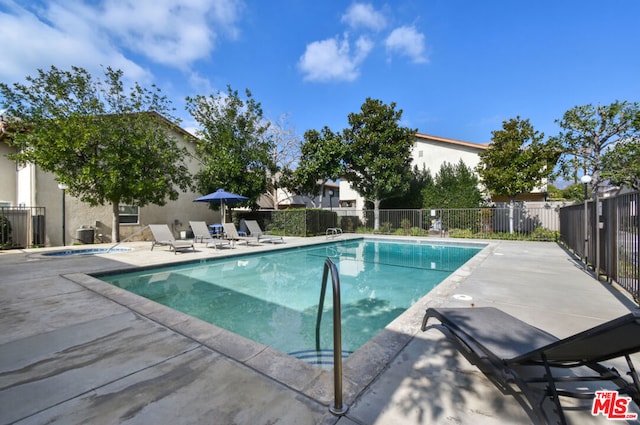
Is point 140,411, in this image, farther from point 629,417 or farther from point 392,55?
point 392,55

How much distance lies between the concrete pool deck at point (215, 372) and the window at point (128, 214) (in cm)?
1192

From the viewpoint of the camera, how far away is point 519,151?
14.9m

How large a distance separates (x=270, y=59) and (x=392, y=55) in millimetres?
7145

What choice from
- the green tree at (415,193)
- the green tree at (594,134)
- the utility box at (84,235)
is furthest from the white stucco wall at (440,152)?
the utility box at (84,235)

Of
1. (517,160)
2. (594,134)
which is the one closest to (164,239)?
(517,160)

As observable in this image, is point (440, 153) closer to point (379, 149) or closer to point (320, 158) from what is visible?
point (379, 149)

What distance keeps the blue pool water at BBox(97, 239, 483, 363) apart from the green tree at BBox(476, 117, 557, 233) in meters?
6.17

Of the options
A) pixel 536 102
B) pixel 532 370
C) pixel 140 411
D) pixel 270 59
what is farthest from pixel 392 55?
pixel 140 411

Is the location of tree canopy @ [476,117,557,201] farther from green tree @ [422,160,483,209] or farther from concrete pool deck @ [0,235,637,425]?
concrete pool deck @ [0,235,637,425]

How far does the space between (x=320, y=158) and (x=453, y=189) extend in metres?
9.12

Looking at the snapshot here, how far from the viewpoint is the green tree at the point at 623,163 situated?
45.3 ft

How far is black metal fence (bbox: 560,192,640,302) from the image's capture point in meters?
4.32

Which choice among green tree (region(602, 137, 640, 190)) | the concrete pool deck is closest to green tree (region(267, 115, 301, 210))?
green tree (region(602, 137, 640, 190))

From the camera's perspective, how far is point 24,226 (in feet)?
38.4
